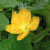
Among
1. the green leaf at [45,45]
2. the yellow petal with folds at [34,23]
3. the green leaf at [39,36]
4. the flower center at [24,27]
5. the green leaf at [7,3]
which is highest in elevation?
the green leaf at [7,3]

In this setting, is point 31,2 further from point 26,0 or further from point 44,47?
point 44,47

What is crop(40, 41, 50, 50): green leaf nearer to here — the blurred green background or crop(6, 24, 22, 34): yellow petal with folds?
the blurred green background

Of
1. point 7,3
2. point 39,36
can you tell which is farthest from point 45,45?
point 7,3

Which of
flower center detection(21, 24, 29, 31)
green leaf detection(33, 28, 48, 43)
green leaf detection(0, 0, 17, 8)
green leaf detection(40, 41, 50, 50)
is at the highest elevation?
green leaf detection(0, 0, 17, 8)

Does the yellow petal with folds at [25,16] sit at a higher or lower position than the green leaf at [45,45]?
higher

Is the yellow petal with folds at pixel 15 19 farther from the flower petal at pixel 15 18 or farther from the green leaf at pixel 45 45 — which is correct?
the green leaf at pixel 45 45

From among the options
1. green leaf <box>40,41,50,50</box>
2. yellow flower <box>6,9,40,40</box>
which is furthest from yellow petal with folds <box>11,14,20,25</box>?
green leaf <box>40,41,50,50</box>

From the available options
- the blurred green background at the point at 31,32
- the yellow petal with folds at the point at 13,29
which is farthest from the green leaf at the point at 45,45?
the yellow petal with folds at the point at 13,29

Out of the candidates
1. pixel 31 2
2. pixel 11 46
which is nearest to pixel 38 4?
pixel 31 2
